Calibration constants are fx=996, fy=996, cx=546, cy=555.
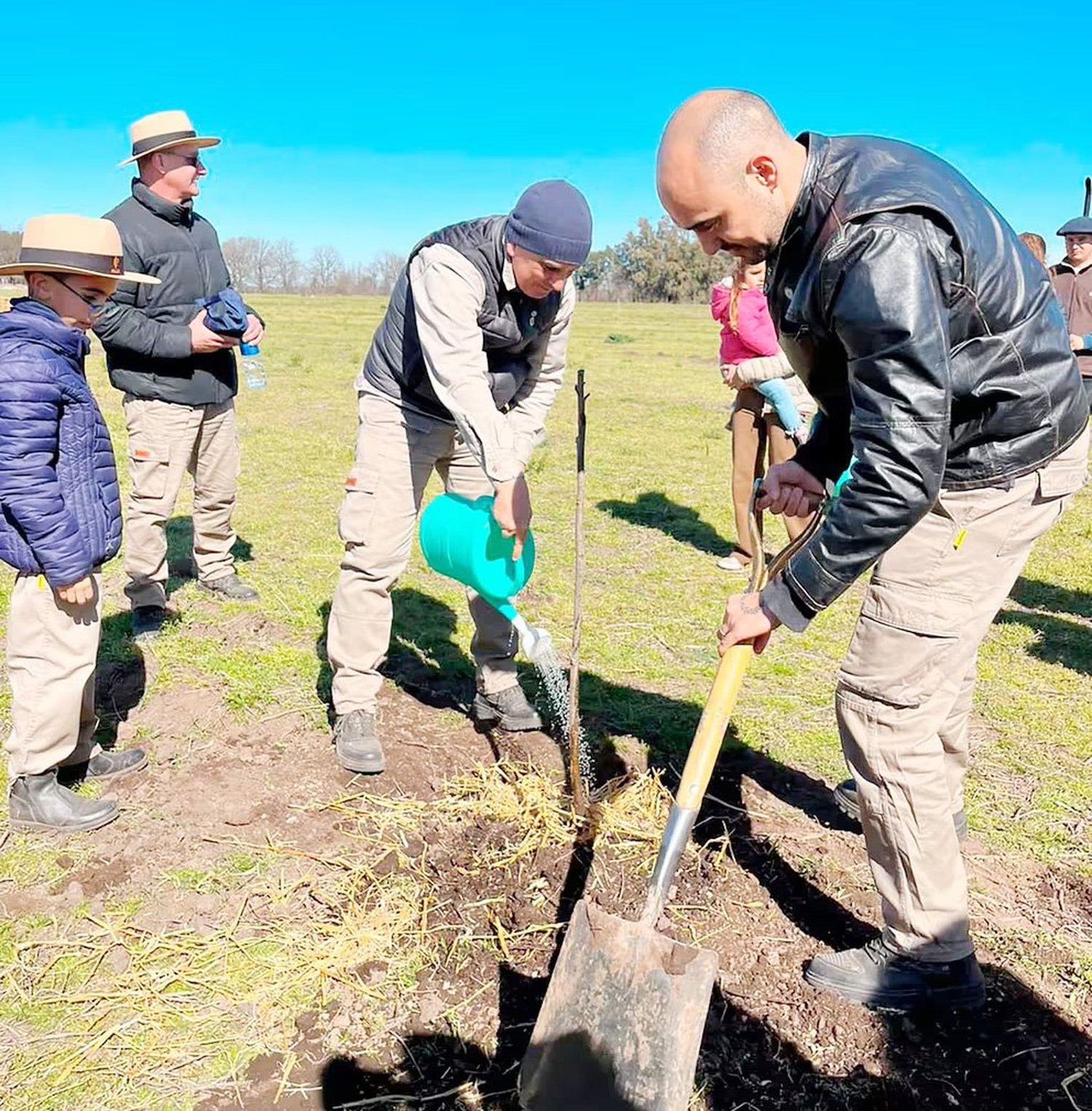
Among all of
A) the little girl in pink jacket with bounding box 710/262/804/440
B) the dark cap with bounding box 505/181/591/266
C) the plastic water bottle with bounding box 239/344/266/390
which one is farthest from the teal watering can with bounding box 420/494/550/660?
the little girl in pink jacket with bounding box 710/262/804/440

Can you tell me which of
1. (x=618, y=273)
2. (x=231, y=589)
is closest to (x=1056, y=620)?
(x=231, y=589)

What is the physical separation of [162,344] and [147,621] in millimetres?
1493

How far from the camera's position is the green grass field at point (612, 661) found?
9.62 feet

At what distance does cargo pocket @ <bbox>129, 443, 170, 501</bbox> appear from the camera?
5379 millimetres

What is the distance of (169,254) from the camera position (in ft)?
17.4

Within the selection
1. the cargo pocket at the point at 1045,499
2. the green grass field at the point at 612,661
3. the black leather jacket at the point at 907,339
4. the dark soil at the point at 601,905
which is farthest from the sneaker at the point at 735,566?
the black leather jacket at the point at 907,339

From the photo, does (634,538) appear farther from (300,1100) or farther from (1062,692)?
(300,1100)

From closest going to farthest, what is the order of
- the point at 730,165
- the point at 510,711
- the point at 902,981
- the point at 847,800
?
the point at 730,165 → the point at 902,981 → the point at 847,800 → the point at 510,711

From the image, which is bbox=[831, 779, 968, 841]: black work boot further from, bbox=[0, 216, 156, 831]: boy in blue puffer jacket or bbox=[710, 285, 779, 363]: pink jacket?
bbox=[710, 285, 779, 363]: pink jacket

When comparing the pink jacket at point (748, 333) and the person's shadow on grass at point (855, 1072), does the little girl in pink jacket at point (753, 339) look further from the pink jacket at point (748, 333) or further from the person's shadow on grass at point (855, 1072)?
the person's shadow on grass at point (855, 1072)

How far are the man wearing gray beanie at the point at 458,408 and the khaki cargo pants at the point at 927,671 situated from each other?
1.38 meters

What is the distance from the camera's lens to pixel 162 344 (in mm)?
5172

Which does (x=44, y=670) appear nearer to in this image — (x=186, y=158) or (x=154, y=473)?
(x=154, y=473)

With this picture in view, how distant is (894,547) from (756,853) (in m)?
1.47
